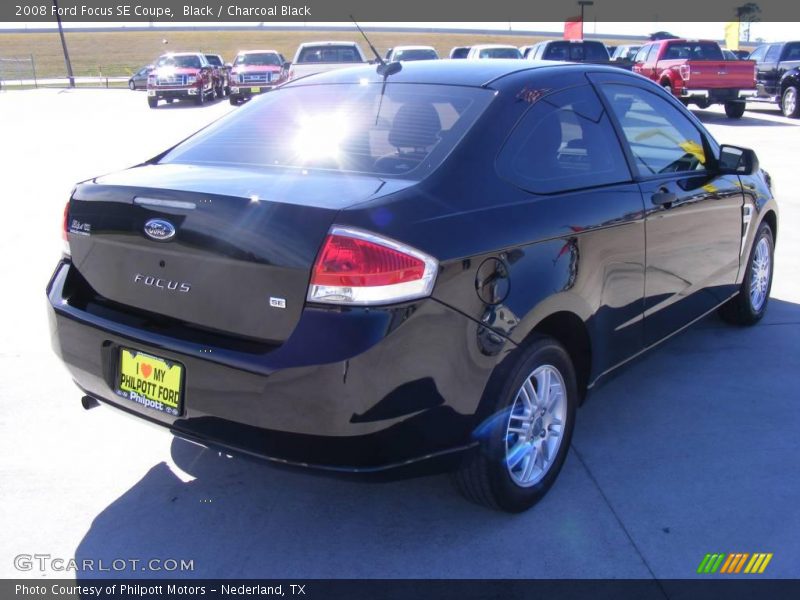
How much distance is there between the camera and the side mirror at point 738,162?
440 centimetres

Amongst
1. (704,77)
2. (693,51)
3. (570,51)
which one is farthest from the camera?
(570,51)

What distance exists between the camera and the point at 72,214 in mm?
3129

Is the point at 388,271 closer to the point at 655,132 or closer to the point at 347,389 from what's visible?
the point at 347,389

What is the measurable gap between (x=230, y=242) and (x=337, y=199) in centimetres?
39

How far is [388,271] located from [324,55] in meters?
18.2

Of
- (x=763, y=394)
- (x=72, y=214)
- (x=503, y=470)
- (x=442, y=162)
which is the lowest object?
(x=763, y=394)

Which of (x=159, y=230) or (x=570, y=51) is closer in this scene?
(x=159, y=230)

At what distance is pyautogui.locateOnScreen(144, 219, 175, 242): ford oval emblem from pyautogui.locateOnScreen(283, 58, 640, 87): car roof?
137 centimetres

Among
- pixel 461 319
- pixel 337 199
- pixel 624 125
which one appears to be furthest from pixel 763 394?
pixel 337 199

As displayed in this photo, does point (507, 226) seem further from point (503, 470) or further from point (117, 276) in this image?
point (117, 276)

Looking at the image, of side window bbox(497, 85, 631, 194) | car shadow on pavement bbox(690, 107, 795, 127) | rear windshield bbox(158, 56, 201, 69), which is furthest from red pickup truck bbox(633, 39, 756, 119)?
side window bbox(497, 85, 631, 194)

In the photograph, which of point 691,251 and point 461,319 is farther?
point 691,251

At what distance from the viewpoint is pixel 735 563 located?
9.33 ft
